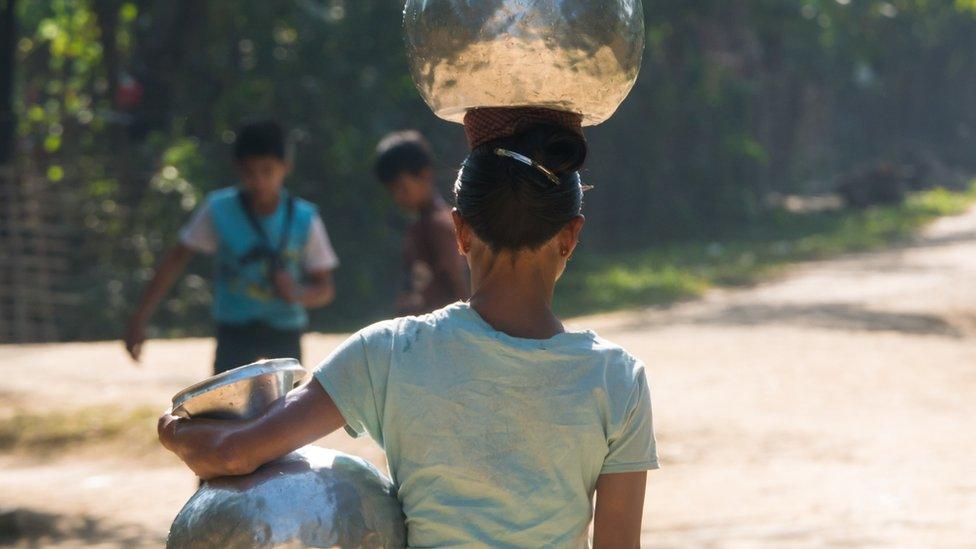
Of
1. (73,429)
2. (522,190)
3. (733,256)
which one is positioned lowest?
(733,256)

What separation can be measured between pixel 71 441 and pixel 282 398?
6133 mm

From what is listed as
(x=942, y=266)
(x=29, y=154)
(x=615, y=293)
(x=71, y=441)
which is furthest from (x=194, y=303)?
(x=942, y=266)

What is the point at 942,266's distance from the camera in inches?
666

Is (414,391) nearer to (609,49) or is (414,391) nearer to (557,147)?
(557,147)

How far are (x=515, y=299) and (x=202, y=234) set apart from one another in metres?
3.07

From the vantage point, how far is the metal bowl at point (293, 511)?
6.51ft

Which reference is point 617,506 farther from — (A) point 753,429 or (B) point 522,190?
(A) point 753,429

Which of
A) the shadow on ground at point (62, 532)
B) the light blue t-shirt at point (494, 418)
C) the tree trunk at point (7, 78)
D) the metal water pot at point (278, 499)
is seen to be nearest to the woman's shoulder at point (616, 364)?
the light blue t-shirt at point (494, 418)

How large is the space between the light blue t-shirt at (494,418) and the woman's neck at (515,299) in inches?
1.4

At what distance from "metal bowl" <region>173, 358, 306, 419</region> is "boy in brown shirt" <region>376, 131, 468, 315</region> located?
2723mm

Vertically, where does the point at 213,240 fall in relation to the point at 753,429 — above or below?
above

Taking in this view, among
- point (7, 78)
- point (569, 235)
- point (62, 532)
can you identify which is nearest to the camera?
point (569, 235)

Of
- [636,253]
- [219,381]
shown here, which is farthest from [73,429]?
[636,253]

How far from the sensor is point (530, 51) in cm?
215
